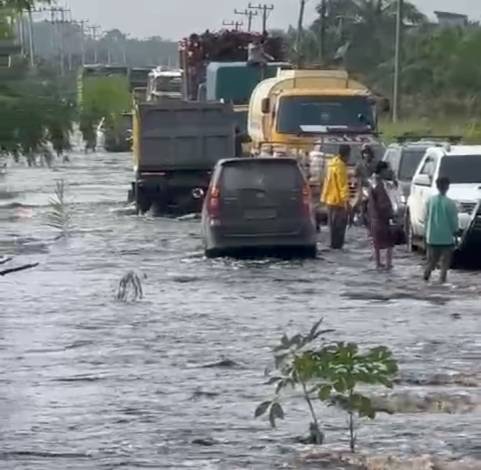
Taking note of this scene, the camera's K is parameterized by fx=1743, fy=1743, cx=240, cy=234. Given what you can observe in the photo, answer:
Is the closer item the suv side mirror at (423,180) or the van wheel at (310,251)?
the suv side mirror at (423,180)

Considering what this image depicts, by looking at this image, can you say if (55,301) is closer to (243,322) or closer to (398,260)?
(243,322)

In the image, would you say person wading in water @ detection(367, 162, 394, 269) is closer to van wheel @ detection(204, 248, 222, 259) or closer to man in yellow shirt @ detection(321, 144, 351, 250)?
man in yellow shirt @ detection(321, 144, 351, 250)

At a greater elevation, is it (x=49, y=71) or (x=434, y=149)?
(x=49, y=71)

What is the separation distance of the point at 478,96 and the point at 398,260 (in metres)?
48.6

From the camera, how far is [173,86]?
59.0m

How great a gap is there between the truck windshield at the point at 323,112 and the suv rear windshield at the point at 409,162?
400 cm

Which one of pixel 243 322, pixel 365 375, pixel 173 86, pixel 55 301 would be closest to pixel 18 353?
pixel 243 322

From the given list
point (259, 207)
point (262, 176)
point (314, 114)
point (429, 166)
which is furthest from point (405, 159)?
point (259, 207)

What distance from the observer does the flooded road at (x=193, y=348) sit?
1113cm

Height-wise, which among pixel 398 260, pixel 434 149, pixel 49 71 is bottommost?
pixel 398 260

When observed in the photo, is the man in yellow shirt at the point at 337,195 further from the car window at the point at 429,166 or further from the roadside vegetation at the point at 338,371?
the roadside vegetation at the point at 338,371

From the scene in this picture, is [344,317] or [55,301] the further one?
[55,301]

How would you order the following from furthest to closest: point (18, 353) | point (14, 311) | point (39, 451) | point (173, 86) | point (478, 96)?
point (478, 96) → point (173, 86) → point (14, 311) → point (18, 353) → point (39, 451)

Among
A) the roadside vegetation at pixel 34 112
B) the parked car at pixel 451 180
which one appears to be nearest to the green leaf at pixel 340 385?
the roadside vegetation at pixel 34 112
